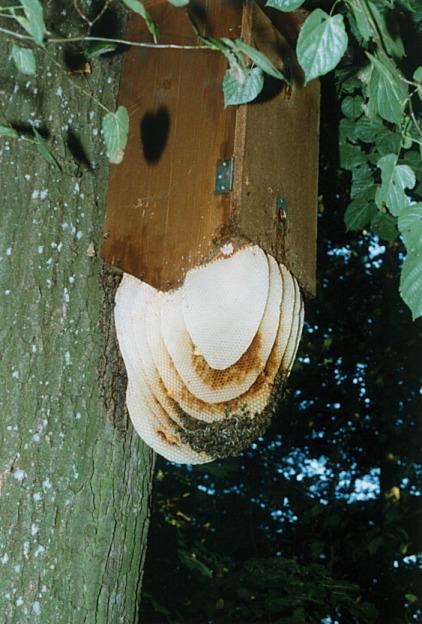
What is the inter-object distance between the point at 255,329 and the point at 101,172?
22.2 inches

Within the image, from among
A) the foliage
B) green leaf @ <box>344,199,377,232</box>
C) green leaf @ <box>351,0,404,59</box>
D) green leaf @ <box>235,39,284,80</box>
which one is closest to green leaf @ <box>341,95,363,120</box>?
green leaf @ <box>344,199,377,232</box>

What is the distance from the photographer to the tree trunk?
3.96 ft

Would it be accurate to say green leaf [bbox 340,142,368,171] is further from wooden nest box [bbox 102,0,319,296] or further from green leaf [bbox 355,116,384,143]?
wooden nest box [bbox 102,0,319,296]

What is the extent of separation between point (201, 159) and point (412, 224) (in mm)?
459

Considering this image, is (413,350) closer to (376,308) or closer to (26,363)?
(376,308)

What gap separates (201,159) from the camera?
4.03ft

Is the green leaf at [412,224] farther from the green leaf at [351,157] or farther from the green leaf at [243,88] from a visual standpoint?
the green leaf at [351,157]

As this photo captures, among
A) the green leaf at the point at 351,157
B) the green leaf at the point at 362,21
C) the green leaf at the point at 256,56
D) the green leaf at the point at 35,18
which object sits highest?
the green leaf at the point at 351,157

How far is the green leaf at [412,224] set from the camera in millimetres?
1221

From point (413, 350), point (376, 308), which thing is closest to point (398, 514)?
point (413, 350)

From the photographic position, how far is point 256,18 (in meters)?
1.29

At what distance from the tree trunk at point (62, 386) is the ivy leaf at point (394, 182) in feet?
2.13

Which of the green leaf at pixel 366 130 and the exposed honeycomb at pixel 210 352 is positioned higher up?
the green leaf at pixel 366 130

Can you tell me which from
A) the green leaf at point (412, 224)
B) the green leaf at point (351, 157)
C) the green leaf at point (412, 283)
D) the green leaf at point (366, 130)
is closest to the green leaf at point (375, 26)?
the green leaf at point (412, 224)
